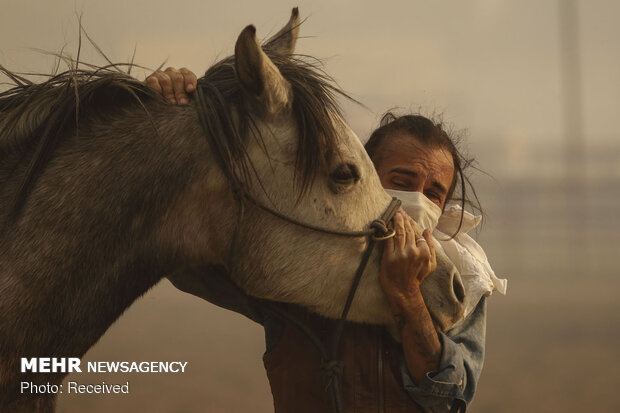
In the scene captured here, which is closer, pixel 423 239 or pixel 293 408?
pixel 423 239

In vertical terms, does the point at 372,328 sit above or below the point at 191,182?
below

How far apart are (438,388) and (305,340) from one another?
1.61ft

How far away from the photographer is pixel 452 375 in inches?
71.2

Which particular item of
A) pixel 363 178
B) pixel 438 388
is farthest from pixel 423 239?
pixel 438 388

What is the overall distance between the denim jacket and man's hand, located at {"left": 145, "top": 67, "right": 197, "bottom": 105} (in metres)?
0.63

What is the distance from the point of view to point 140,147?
1.70 metres

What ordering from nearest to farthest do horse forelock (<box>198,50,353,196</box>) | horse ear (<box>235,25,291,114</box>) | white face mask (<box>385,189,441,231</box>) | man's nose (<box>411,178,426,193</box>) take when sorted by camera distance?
1. horse ear (<box>235,25,291,114</box>)
2. horse forelock (<box>198,50,353,196</box>)
3. white face mask (<box>385,189,441,231</box>)
4. man's nose (<box>411,178,426,193</box>)

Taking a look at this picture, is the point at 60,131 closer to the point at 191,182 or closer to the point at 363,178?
the point at 191,182

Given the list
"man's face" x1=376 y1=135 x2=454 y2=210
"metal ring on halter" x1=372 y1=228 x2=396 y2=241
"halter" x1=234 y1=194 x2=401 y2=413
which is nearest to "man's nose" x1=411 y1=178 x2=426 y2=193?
"man's face" x1=376 y1=135 x2=454 y2=210

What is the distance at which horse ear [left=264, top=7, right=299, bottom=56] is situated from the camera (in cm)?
205

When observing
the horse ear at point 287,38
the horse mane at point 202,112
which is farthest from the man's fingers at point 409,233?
the horse ear at point 287,38

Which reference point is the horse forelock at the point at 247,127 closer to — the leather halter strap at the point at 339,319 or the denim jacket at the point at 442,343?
the leather halter strap at the point at 339,319

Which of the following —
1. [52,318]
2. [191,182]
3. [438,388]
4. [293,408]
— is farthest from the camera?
[293,408]

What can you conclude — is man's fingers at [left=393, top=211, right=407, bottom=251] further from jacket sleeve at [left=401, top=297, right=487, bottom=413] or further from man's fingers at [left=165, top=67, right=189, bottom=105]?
man's fingers at [left=165, top=67, right=189, bottom=105]
